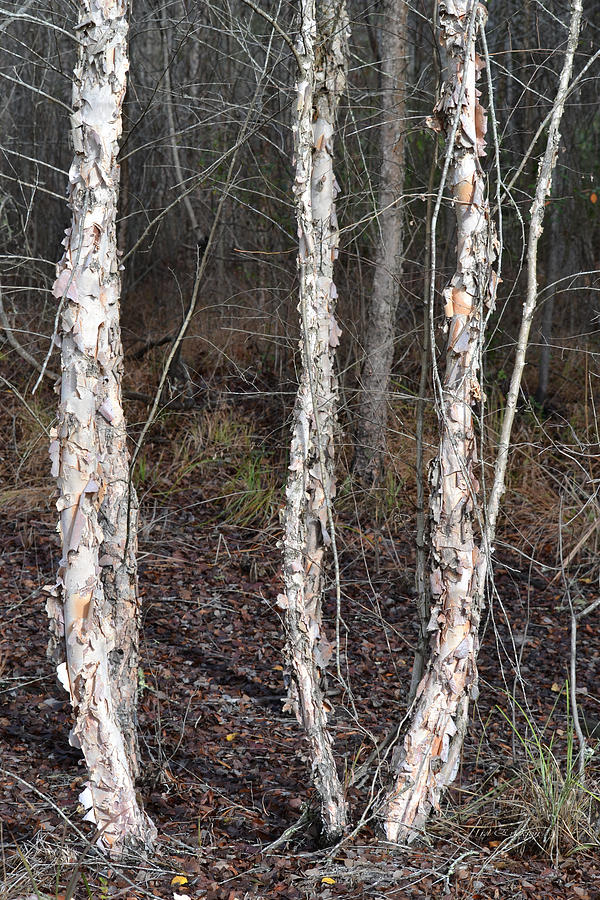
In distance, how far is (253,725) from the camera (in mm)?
3520

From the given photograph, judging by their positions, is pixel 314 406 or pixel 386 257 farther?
pixel 386 257

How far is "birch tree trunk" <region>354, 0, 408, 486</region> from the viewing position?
5.25 meters

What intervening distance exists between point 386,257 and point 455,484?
10.8ft

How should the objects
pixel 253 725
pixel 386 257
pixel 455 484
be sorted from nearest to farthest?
pixel 455 484
pixel 253 725
pixel 386 257

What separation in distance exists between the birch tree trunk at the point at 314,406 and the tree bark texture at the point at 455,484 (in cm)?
28

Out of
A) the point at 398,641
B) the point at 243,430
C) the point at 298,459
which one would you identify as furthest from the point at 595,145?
the point at 298,459

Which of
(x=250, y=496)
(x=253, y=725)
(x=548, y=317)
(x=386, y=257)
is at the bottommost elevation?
(x=253, y=725)

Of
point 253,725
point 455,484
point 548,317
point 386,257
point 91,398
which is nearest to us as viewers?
point 91,398

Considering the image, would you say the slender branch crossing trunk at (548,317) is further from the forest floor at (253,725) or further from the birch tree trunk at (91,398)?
the birch tree trunk at (91,398)

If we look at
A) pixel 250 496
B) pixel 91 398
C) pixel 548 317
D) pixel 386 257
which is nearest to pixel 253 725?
pixel 91 398

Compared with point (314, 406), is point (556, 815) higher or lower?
lower

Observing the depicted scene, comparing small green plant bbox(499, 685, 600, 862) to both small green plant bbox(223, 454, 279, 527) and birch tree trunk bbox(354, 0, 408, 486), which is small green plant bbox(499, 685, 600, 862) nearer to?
birch tree trunk bbox(354, 0, 408, 486)

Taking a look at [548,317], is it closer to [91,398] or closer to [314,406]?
[314,406]

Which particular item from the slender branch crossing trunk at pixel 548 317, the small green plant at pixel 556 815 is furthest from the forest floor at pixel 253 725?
the slender branch crossing trunk at pixel 548 317
